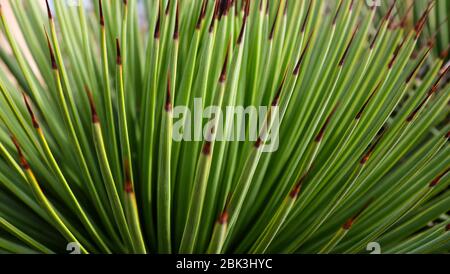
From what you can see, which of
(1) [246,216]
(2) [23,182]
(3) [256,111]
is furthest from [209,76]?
(2) [23,182]

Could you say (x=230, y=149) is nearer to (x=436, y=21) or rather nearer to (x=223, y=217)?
(x=223, y=217)

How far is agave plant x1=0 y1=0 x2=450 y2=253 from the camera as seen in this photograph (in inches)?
25.1

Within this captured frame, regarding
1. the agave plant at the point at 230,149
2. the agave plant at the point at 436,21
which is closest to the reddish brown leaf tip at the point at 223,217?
the agave plant at the point at 230,149

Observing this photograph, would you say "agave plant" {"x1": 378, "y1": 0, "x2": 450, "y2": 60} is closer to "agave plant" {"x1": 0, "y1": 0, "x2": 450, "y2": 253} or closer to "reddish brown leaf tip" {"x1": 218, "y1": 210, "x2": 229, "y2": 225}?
"agave plant" {"x1": 0, "y1": 0, "x2": 450, "y2": 253}

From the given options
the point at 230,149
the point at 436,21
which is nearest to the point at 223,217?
the point at 230,149

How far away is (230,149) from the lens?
69 cm

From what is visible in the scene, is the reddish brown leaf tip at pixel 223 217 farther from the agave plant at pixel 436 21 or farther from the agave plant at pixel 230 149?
the agave plant at pixel 436 21

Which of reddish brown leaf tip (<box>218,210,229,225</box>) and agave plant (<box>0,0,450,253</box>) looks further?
agave plant (<box>0,0,450,253</box>)

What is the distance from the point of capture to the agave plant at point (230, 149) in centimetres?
64

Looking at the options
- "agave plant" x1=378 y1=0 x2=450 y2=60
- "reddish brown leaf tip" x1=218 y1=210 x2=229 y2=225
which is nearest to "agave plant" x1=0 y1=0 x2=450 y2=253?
→ "reddish brown leaf tip" x1=218 y1=210 x2=229 y2=225

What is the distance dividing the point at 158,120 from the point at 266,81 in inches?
7.4
